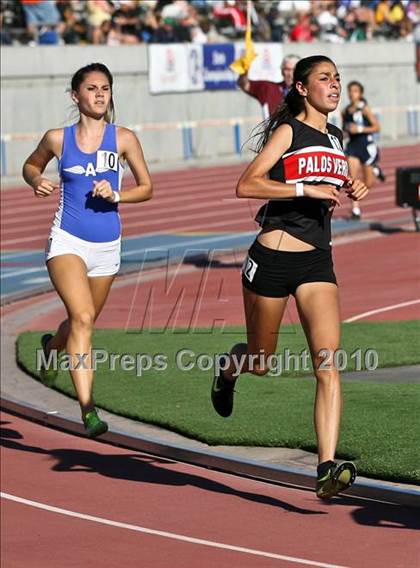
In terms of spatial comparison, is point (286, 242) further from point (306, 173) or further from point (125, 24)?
point (125, 24)

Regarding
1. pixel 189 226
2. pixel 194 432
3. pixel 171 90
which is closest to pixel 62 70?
pixel 171 90

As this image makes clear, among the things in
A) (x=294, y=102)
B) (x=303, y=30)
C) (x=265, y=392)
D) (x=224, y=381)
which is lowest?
(x=265, y=392)

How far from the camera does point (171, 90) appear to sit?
143 ft

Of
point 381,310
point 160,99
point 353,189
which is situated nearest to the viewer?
point 353,189

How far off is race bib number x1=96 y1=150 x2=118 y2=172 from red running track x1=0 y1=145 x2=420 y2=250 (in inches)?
574

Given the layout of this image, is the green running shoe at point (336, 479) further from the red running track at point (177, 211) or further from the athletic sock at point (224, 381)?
the red running track at point (177, 211)

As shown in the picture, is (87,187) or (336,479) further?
(87,187)

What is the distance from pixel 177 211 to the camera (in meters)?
30.4

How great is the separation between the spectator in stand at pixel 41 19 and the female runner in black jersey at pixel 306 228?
3139 cm

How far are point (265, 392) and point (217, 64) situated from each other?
105 feet

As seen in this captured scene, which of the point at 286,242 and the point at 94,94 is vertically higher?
the point at 94,94

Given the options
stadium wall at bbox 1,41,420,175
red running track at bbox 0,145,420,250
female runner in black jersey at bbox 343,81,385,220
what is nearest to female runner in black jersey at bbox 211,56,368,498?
red running track at bbox 0,145,420,250

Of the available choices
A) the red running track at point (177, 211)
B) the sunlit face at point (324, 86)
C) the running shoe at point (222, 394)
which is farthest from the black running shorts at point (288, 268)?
the red running track at point (177, 211)
